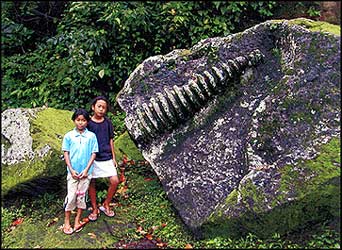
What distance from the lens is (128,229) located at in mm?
4840

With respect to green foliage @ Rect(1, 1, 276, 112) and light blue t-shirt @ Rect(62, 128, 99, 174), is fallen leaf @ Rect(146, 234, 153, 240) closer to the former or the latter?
light blue t-shirt @ Rect(62, 128, 99, 174)

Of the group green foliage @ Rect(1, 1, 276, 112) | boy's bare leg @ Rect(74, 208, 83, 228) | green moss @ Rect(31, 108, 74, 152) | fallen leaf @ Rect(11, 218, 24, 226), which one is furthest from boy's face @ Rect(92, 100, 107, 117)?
green foliage @ Rect(1, 1, 276, 112)

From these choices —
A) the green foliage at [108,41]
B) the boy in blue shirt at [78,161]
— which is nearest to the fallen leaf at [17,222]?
the boy in blue shirt at [78,161]

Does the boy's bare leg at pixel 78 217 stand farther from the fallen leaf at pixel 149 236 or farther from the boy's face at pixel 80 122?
the boy's face at pixel 80 122

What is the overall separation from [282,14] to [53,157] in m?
5.68

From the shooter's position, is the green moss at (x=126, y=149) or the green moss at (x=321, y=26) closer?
the green moss at (x=321, y=26)

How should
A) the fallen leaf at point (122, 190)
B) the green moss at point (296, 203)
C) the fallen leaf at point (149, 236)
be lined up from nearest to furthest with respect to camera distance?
1. the green moss at point (296, 203)
2. the fallen leaf at point (149, 236)
3. the fallen leaf at point (122, 190)

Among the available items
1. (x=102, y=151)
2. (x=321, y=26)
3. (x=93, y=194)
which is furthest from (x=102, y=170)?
(x=321, y=26)

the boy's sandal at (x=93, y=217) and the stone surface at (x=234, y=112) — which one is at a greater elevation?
the stone surface at (x=234, y=112)

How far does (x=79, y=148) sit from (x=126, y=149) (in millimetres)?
1748

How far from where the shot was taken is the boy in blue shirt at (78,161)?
4.69 meters

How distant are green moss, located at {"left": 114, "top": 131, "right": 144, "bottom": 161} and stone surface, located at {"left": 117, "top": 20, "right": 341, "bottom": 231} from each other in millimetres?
899

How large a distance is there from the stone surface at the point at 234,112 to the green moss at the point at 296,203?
0.04m

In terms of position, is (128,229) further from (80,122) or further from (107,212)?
(80,122)
